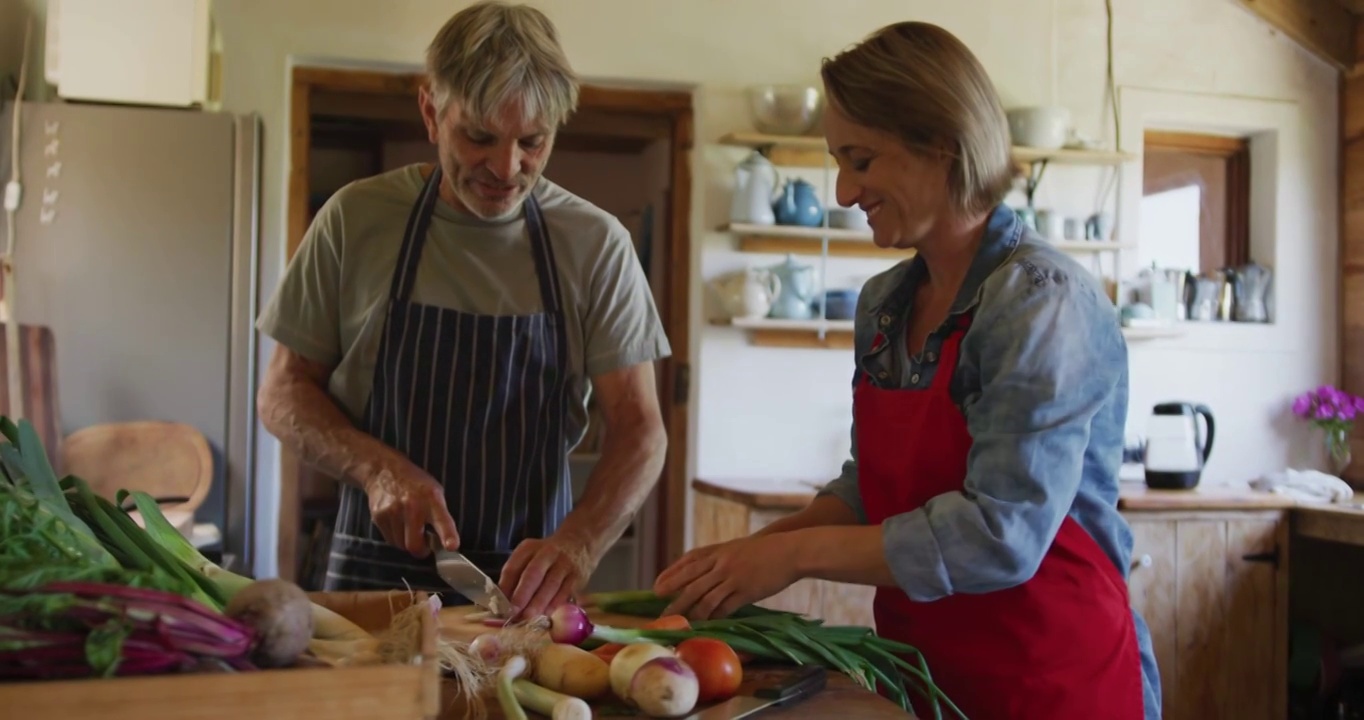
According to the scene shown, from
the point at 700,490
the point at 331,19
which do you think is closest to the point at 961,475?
the point at 700,490

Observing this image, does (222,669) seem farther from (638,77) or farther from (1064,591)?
(638,77)

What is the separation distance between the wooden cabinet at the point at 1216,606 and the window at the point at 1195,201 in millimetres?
1151

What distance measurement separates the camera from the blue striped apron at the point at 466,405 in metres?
1.71

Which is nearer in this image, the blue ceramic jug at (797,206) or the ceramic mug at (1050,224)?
the blue ceramic jug at (797,206)

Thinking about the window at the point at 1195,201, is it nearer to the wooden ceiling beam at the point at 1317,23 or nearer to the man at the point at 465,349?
the wooden ceiling beam at the point at 1317,23

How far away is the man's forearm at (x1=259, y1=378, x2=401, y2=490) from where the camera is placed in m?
1.60

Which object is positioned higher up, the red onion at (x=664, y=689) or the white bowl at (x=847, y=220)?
the white bowl at (x=847, y=220)

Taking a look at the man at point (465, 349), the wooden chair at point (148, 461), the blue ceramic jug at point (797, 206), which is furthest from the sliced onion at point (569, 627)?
the blue ceramic jug at point (797, 206)

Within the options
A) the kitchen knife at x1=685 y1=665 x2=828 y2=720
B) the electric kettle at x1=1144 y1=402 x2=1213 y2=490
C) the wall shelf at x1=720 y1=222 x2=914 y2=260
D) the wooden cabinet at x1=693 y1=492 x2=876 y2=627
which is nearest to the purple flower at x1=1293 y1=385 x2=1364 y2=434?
the electric kettle at x1=1144 y1=402 x2=1213 y2=490

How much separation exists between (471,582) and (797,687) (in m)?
0.50

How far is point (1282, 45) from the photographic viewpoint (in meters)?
4.28

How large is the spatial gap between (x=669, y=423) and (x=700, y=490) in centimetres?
39

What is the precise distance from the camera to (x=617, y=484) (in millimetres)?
1698

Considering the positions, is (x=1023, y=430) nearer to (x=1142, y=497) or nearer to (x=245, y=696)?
(x=245, y=696)
